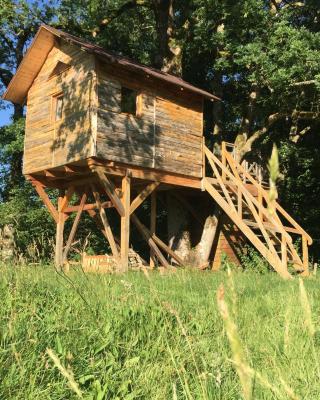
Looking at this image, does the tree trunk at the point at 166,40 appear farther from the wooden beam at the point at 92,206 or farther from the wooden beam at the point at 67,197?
the wooden beam at the point at 92,206

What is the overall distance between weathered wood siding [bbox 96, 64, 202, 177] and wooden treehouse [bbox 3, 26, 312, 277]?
0.03m

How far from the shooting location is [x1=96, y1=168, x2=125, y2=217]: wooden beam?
1236cm

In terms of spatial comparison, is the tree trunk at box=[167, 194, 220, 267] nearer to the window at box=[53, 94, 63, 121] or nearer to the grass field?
the window at box=[53, 94, 63, 121]

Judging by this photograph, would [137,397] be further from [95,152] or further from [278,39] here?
[278,39]

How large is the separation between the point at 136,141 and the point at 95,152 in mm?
1589

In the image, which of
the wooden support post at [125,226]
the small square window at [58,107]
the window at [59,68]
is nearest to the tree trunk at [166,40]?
the window at [59,68]

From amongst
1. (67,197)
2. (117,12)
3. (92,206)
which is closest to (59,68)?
(67,197)

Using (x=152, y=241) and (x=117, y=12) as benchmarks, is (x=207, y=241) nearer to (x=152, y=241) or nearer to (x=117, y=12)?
(x=152, y=241)

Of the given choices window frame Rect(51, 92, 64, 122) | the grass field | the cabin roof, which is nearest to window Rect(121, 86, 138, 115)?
the cabin roof

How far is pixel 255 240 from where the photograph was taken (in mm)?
12820

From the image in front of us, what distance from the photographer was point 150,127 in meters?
13.9

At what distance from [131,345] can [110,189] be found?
912 cm

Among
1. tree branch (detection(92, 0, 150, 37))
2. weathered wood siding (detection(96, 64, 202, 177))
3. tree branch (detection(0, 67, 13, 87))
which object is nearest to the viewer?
weathered wood siding (detection(96, 64, 202, 177))

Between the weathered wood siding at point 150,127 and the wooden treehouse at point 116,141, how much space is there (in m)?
0.03
